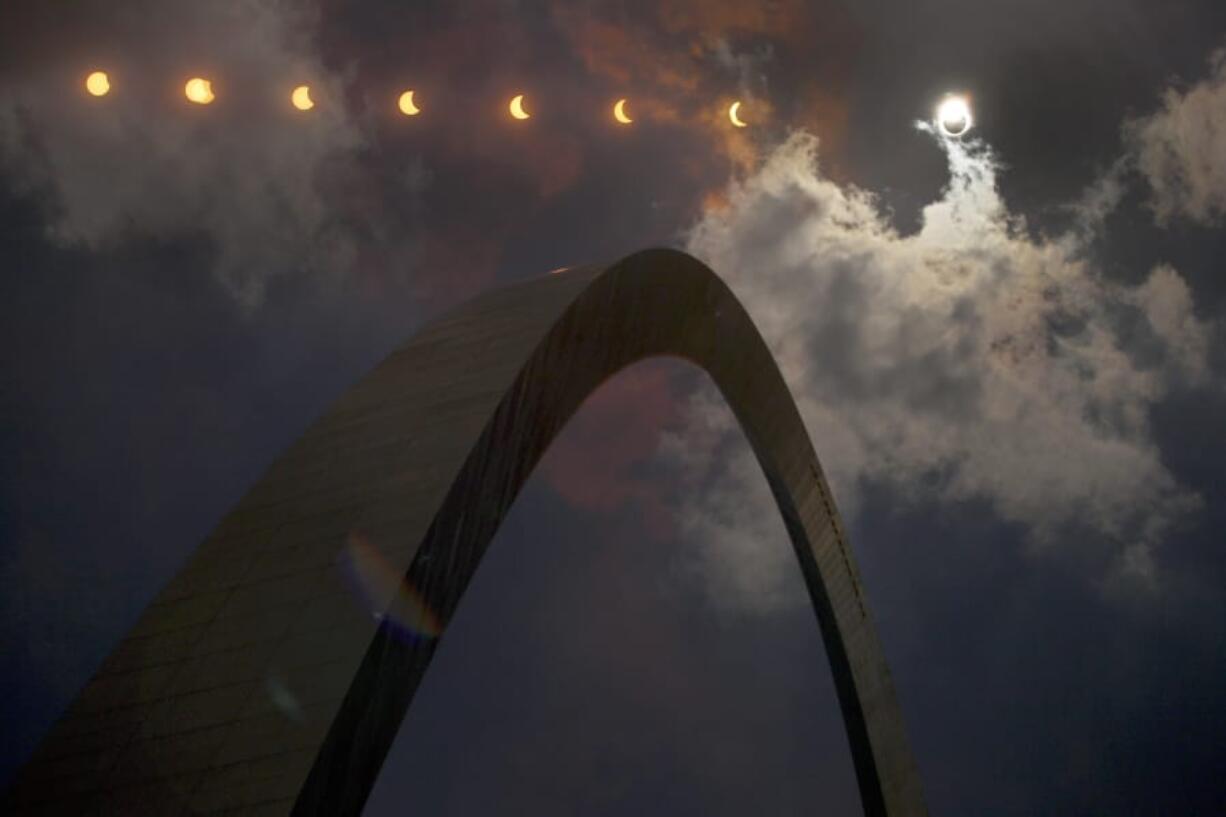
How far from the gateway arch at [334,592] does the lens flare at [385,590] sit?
0.01 meters

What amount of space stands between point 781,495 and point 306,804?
12710mm

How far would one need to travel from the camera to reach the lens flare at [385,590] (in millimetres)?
6621

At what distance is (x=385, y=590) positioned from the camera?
668 cm

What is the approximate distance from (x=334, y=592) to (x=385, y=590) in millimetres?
388

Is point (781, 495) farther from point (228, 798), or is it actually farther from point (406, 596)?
point (228, 798)

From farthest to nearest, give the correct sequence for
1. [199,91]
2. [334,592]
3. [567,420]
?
[199,91], [567,420], [334,592]

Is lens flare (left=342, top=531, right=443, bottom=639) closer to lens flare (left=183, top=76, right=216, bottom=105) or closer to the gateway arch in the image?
the gateway arch

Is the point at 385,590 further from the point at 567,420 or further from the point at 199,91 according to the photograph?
the point at 199,91

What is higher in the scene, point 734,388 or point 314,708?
point 734,388

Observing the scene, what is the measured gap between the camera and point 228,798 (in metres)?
5.93

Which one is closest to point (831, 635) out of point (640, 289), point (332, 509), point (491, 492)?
point (640, 289)

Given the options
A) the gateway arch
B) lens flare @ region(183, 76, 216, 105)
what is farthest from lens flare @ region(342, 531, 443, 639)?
lens flare @ region(183, 76, 216, 105)

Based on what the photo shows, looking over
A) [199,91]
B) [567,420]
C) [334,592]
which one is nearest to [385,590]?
[334,592]

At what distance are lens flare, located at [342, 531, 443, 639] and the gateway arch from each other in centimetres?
1
